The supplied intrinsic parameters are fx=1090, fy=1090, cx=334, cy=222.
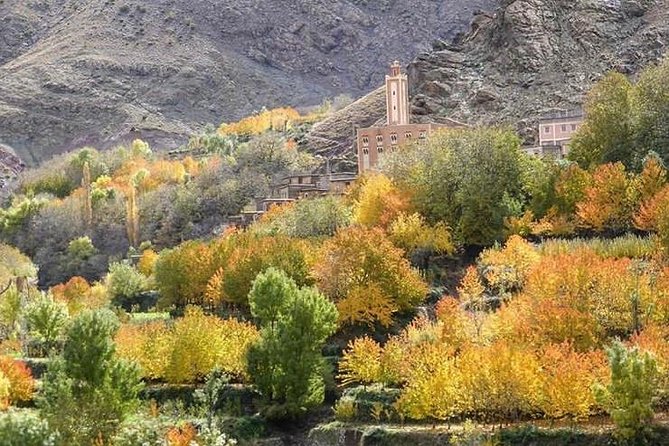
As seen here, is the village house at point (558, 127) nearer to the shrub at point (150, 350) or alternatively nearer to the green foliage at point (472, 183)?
the green foliage at point (472, 183)

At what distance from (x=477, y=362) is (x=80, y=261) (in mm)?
59037

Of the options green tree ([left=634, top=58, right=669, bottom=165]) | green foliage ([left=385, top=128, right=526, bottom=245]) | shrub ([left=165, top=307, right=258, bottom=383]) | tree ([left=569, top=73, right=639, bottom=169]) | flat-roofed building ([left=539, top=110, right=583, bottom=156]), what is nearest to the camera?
shrub ([left=165, top=307, right=258, bottom=383])

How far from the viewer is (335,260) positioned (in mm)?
52500

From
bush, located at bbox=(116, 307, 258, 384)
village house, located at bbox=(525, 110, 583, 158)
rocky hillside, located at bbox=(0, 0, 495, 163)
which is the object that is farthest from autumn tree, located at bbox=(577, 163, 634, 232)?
rocky hillside, located at bbox=(0, 0, 495, 163)

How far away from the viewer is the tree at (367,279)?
50.2 meters

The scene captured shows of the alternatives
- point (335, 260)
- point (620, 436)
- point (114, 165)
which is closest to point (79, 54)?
point (114, 165)

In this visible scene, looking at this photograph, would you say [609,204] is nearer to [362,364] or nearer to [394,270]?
[394,270]

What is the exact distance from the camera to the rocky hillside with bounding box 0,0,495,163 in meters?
140

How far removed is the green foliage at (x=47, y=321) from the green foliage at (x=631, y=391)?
31.5 metres

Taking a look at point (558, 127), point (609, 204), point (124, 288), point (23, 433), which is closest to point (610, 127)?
point (609, 204)

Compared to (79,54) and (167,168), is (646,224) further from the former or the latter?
(79,54)

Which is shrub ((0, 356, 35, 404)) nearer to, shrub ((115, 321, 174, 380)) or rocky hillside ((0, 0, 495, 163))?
shrub ((115, 321, 174, 380))

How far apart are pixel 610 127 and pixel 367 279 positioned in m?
19.9

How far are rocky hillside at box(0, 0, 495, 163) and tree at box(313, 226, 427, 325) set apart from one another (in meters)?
88.0
